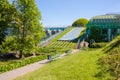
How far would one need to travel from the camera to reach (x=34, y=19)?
35.7 metres

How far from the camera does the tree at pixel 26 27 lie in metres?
34.9

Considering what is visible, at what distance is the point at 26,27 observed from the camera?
36250mm

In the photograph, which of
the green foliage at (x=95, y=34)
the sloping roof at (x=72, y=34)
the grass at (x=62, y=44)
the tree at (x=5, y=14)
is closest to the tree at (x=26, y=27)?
the tree at (x=5, y=14)

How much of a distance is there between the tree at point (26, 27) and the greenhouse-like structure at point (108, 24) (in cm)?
2849

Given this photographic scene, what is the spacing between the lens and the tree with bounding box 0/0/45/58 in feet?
115

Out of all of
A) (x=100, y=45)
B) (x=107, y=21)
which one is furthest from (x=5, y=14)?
(x=107, y=21)

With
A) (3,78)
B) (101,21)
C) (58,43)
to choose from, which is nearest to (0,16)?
(3,78)

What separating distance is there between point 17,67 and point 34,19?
11305mm

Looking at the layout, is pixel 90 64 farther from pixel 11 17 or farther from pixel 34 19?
pixel 11 17

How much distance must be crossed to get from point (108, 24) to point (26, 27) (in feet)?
103

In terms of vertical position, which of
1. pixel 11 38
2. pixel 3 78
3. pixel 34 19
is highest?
pixel 34 19

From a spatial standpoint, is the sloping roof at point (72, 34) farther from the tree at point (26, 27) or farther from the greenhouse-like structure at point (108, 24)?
the tree at point (26, 27)

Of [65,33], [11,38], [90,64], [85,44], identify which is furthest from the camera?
[65,33]

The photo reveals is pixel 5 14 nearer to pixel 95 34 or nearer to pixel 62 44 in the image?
pixel 62 44
